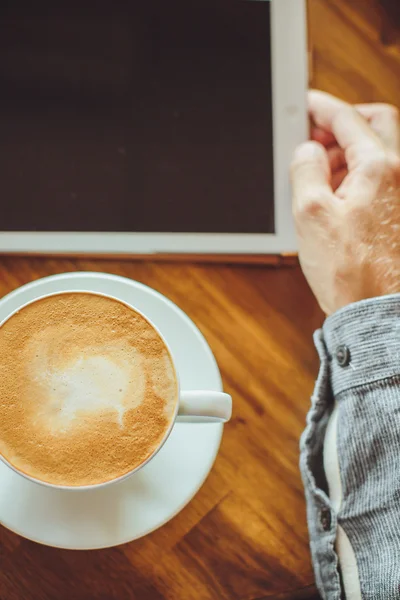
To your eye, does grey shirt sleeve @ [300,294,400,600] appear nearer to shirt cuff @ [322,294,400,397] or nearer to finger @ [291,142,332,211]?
shirt cuff @ [322,294,400,397]

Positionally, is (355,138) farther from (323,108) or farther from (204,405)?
(204,405)

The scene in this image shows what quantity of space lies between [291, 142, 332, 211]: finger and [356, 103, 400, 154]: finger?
0.28ft

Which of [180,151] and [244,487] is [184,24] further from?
[244,487]

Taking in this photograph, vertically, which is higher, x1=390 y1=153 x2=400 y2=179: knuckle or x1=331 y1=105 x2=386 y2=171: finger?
x1=331 y1=105 x2=386 y2=171: finger

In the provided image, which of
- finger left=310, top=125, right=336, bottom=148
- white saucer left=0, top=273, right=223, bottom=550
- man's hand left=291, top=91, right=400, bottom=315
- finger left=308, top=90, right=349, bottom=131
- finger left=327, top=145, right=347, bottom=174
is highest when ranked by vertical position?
finger left=308, top=90, right=349, bottom=131

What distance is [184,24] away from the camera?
0.65m

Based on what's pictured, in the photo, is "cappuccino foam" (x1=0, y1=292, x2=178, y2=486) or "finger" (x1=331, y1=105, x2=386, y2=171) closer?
"cappuccino foam" (x1=0, y1=292, x2=178, y2=486)

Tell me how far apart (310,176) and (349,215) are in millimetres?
62

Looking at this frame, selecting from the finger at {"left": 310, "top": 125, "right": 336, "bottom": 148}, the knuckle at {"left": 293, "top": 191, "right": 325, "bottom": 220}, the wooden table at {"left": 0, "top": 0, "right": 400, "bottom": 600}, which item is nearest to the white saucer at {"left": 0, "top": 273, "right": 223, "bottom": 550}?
the wooden table at {"left": 0, "top": 0, "right": 400, "bottom": 600}

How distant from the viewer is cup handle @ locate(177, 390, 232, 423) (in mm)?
495

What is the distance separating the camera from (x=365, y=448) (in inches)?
20.6

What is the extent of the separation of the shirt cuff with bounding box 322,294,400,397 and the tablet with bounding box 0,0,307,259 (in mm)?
121

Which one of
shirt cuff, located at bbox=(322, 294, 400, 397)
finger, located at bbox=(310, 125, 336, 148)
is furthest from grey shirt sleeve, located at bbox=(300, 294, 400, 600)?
finger, located at bbox=(310, 125, 336, 148)

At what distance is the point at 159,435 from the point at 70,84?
1.30ft
